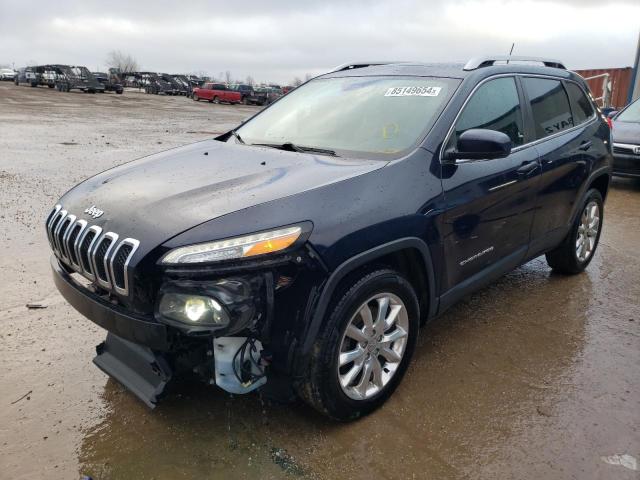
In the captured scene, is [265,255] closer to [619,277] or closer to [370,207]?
[370,207]

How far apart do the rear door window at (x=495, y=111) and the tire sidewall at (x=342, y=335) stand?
2.98ft

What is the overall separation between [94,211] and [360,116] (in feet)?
5.43

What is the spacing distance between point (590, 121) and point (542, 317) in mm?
1817

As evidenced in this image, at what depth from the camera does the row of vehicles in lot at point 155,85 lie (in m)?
39.0

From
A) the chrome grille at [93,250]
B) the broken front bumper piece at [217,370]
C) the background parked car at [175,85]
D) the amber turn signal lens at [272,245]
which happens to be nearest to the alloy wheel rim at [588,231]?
the amber turn signal lens at [272,245]

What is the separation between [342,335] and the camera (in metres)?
2.43

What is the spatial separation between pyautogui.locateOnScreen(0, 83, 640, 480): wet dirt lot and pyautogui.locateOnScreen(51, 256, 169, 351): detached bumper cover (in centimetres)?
→ 61

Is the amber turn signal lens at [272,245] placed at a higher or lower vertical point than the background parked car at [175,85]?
lower

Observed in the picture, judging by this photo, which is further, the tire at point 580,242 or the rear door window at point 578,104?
the tire at point 580,242

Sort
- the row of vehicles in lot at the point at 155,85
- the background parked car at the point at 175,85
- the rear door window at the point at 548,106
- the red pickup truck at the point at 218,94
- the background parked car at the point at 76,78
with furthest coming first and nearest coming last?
the background parked car at the point at 175,85 < the background parked car at the point at 76,78 < the row of vehicles in lot at the point at 155,85 < the red pickup truck at the point at 218,94 < the rear door window at the point at 548,106

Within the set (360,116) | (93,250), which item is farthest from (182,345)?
(360,116)

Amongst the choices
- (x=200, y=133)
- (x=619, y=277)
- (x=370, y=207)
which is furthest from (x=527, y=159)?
(x=200, y=133)

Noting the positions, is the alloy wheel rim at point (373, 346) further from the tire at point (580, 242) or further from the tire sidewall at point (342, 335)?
the tire at point (580, 242)

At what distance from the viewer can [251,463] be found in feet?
7.89
